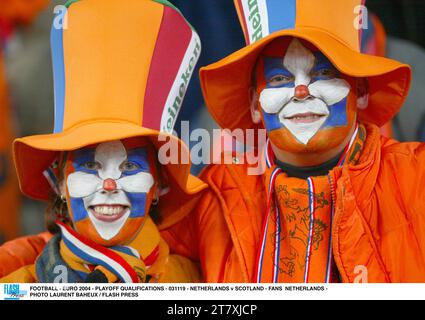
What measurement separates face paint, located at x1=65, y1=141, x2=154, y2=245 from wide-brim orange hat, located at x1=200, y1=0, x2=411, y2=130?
27cm

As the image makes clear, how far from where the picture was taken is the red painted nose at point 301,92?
172 cm

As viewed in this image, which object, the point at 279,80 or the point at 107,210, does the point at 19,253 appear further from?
the point at 279,80

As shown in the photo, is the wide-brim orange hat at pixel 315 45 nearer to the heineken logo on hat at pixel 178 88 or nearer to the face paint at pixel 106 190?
the heineken logo on hat at pixel 178 88

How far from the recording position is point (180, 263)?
1.89 meters

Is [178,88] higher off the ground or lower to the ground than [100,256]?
higher

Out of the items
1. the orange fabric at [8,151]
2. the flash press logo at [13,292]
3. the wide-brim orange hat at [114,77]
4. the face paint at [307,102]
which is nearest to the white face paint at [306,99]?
the face paint at [307,102]

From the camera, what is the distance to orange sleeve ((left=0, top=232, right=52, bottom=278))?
1922mm

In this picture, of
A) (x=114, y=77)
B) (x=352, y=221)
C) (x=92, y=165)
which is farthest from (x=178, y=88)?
(x=352, y=221)

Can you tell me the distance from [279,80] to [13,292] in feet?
2.51

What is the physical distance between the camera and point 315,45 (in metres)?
1.70

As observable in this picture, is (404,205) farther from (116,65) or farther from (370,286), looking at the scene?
(116,65)

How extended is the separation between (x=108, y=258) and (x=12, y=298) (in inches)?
9.8
